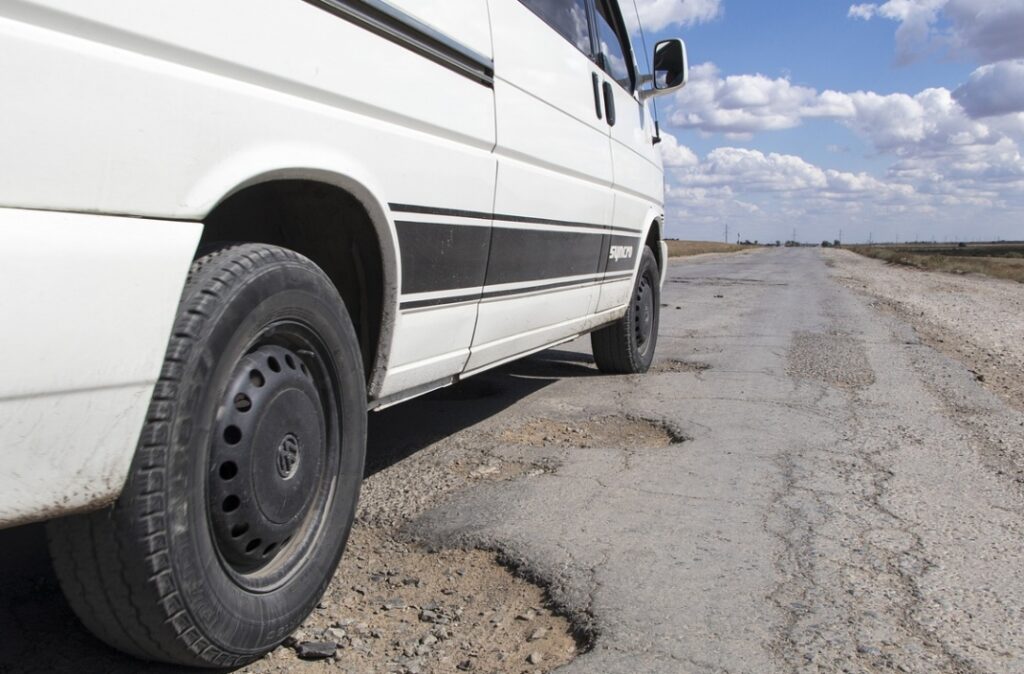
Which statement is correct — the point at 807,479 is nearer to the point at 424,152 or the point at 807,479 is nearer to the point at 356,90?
the point at 424,152

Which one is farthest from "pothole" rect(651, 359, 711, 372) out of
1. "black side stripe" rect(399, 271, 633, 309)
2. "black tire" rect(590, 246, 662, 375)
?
"black side stripe" rect(399, 271, 633, 309)

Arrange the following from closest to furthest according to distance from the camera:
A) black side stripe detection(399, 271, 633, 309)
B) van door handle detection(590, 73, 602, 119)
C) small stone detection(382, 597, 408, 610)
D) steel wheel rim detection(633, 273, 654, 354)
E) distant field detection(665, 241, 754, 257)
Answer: small stone detection(382, 597, 408, 610) < black side stripe detection(399, 271, 633, 309) < van door handle detection(590, 73, 602, 119) < steel wheel rim detection(633, 273, 654, 354) < distant field detection(665, 241, 754, 257)

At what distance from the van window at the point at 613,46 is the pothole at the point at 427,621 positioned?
9.76 ft

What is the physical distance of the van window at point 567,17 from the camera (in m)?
3.74

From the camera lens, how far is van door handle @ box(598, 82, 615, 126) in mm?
4585

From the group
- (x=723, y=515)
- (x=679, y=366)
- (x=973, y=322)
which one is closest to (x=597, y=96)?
(x=723, y=515)

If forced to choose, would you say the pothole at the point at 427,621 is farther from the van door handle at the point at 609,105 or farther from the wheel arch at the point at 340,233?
the van door handle at the point at 609,105

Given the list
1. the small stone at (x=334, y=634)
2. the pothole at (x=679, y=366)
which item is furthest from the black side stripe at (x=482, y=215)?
the pothole at (x=679, y=366)

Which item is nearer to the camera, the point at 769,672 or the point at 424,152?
the point at 769,672

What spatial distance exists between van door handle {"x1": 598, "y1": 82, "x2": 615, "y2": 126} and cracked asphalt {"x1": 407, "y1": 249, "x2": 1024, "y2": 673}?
1572 millimetres

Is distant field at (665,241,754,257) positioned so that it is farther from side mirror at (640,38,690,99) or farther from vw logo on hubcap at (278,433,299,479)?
vw logo on hubcap at (278,433,299,479)

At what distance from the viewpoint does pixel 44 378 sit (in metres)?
1.45

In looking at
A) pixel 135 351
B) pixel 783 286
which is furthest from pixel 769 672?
pixel 783 286

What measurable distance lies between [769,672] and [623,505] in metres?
1.20
